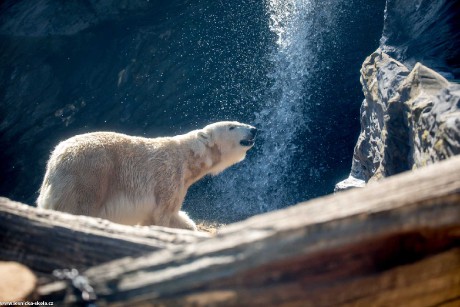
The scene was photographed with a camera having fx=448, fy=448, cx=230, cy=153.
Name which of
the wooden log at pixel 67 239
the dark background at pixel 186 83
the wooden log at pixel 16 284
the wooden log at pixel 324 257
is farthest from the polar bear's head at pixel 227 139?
the wooden log at pixel 324 257

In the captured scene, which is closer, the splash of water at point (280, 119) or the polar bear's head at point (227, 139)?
the polar bear's head at point (227, 139)

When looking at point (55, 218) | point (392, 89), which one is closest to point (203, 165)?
point (392, 89)

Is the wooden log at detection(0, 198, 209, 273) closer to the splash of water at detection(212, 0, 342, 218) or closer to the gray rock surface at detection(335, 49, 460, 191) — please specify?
the gray rock surface at detection(335, 49, 460, 191)

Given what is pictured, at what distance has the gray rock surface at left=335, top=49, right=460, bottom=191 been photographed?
3213 mm

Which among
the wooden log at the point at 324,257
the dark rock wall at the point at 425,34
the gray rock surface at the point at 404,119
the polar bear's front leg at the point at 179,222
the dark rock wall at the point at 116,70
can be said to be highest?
the dark rock wall at the point at 116,70

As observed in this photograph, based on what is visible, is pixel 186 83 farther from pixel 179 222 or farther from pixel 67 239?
pixel 67 239

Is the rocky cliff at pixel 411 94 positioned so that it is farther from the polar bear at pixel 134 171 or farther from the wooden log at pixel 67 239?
the wooden log at pixel 67 239

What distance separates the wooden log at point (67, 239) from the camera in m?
1.78

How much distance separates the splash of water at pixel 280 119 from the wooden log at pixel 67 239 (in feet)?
30.1

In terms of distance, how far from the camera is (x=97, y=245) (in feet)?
5.89

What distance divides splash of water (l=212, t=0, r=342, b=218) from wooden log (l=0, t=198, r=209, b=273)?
918cm

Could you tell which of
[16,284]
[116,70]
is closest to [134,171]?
[16,284]

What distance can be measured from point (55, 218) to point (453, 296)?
1564mm

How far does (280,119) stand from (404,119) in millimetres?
7623
